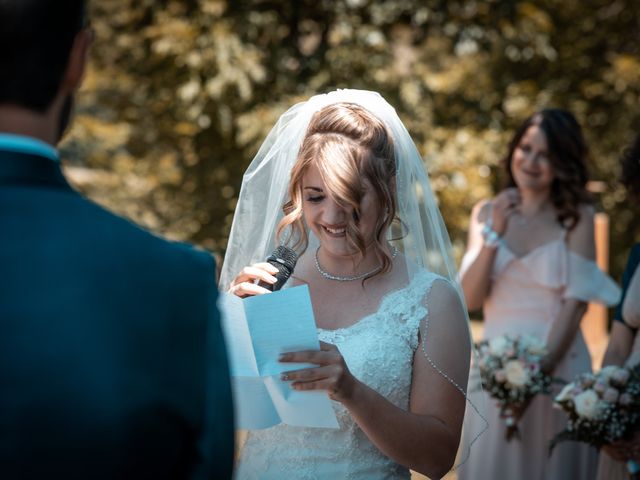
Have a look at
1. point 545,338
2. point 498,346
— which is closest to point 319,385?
point 498,346

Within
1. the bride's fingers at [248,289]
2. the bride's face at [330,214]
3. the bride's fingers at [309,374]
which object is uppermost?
the bride's face at [330,214]

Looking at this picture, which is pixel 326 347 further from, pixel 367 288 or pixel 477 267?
pixel 477 267

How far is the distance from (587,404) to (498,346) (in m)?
0.74

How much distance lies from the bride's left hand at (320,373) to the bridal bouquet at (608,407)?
6.27 feet

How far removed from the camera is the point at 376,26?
8633 millimetres

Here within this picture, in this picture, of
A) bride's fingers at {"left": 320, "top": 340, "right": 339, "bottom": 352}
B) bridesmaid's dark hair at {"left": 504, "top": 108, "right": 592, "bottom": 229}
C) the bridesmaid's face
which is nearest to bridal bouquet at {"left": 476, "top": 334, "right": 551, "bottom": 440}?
bridesmaid's dark hair at {"left": 504, "top": 108, "right": 592, "bottom": 229}

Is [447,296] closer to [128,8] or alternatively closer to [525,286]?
[525,286]

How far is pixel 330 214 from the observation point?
9.26 ft

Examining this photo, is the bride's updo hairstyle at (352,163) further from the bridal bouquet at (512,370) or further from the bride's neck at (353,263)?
the bridal bouquet at (512,370)

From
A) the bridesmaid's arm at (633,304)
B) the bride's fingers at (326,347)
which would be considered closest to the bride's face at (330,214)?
the bride's fingers at (326,347)

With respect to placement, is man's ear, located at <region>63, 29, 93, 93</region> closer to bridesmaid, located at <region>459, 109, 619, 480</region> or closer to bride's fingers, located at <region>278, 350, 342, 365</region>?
bride's fingers, located at <region>278, 350, 342, 365</region>

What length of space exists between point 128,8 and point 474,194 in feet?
12.8

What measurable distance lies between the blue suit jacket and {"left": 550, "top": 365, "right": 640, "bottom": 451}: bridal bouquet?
2.86 meters

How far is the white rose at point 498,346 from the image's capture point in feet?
15.0
